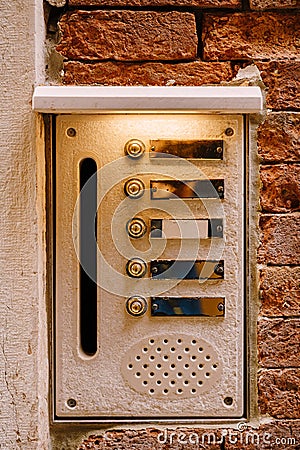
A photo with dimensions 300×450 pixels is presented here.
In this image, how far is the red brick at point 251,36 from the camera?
106 cm

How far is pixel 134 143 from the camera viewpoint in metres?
1.05

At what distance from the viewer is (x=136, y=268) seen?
1055mm

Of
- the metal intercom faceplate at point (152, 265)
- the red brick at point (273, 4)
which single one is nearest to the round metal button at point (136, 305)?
the metal intercom faceplate at point (152, 265)

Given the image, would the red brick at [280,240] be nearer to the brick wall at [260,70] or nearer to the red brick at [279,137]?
the brick wall at [260,70]

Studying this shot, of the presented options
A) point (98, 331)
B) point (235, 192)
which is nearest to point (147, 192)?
point (235, 192)

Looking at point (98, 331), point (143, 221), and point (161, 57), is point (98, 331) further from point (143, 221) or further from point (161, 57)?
point (161, 57)

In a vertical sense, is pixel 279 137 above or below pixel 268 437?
above

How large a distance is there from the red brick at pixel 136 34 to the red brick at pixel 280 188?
0.89 ft

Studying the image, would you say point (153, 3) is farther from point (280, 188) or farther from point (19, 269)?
point (19, 269)

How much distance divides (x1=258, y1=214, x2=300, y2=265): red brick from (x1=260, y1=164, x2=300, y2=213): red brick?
0.02m

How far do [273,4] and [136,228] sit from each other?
0.49 metres

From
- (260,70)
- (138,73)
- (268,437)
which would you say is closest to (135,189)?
(138,73)

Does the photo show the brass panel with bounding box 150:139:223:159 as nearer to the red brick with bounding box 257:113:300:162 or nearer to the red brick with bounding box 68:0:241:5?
the red brick with bounding box 257:113:300:162

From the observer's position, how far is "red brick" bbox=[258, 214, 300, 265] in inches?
41.9
